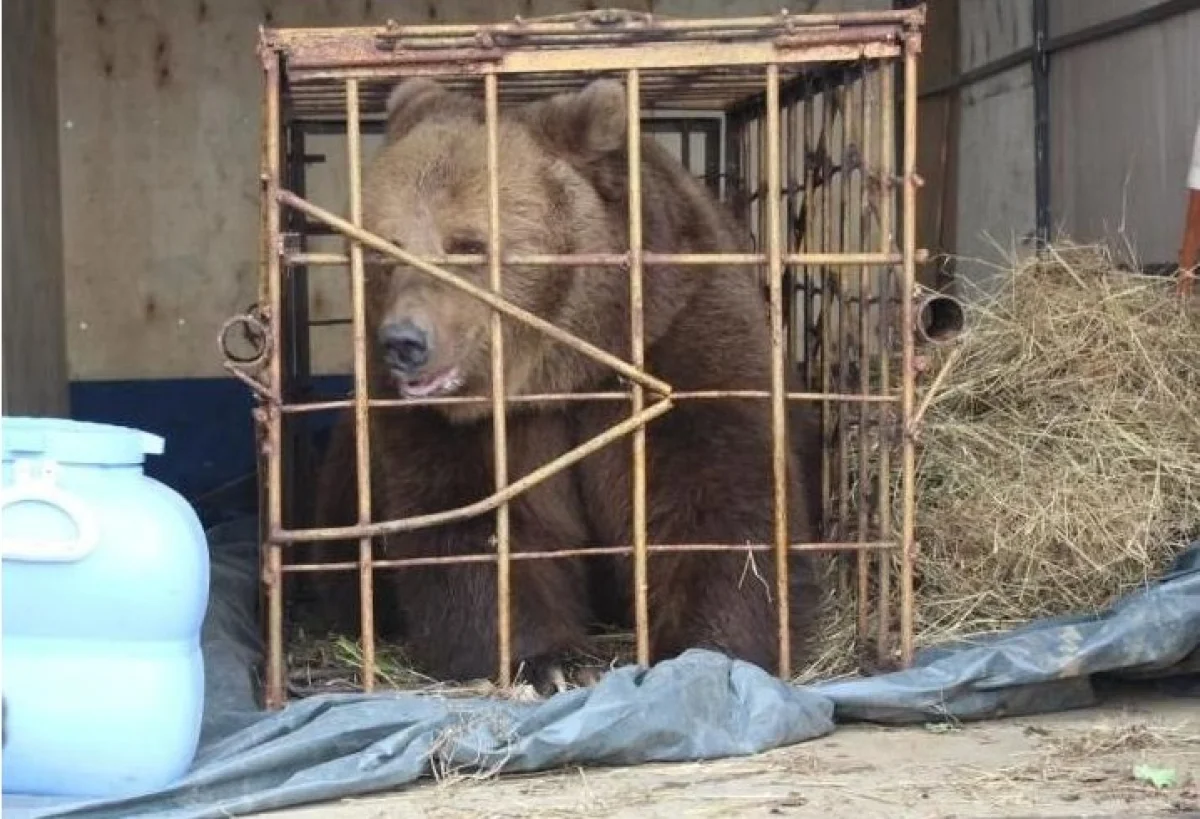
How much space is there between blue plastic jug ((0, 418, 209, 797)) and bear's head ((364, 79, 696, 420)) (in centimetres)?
99

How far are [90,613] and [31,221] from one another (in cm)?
425

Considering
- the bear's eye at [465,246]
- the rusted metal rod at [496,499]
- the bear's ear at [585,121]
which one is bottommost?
the rusted metal rod at [496,499]

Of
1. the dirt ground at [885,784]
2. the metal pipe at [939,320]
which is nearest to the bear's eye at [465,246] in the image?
the metal pipe at [939,320]

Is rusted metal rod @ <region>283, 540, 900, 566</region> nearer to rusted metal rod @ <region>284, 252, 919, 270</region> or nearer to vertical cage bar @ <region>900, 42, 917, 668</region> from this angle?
vertical cage bar @ <region>900, 42, 917, 668</region>

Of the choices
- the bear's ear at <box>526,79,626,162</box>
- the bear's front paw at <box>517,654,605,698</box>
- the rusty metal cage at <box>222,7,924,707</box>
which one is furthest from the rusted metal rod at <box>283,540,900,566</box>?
the bear's ear at <box>526,79,626,162</box>

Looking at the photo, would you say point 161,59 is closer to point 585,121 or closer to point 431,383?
point 585,121

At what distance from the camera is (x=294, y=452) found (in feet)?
21.5

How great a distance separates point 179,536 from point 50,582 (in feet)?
0.90

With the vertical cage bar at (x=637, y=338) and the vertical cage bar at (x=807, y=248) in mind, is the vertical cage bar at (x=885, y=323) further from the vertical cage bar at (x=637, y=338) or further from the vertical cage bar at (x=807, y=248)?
the vertical cage bar at (x=637, y=338)

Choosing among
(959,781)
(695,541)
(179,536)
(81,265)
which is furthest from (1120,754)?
(81,265)

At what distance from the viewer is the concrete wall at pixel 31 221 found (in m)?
6.73

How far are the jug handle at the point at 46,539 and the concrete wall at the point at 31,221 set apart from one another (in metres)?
3.01

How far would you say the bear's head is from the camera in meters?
4.44

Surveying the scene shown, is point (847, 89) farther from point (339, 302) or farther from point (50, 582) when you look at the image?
point (339, 302)
